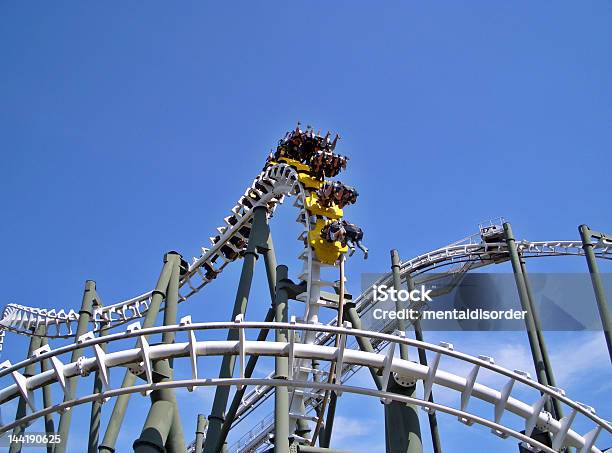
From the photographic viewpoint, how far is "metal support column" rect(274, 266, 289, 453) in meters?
6.71

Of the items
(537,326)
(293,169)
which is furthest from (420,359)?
(293,169)

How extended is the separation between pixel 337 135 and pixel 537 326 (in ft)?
14.2

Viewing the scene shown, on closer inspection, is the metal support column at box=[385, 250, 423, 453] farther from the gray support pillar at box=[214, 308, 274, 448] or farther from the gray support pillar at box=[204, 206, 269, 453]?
the gray support pillar at box=[204, 206, 269, 453]

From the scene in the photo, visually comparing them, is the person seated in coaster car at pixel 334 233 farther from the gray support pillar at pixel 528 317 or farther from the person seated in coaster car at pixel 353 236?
the gray support pillar at pixel 528 317

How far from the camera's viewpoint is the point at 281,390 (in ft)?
23.7

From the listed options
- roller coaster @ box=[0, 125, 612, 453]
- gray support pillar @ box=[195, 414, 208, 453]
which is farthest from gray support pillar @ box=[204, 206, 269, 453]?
gray support pillar @ box=[195, 414, 208, 453]

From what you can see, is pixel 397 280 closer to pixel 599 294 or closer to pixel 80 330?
pixel 599 294

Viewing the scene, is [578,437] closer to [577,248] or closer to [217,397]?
[217,397]

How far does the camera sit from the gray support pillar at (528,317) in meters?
9.49

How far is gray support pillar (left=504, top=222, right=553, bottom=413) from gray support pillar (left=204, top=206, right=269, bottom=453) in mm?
4137

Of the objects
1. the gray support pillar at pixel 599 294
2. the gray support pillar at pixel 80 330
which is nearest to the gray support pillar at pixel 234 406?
the gray support pillar at pixel 80 330

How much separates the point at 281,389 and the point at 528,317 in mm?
4700

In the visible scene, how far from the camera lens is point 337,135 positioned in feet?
33.7

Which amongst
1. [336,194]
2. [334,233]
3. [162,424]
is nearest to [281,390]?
[162,424]
